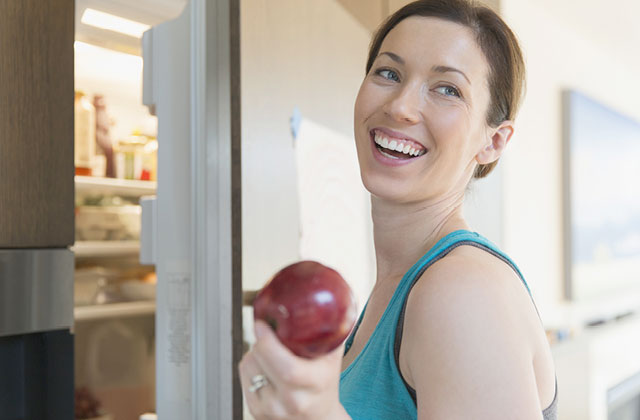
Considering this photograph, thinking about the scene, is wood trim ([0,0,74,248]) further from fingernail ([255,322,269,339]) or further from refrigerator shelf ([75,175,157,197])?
refrigerator shelf ([75,175,157,197])

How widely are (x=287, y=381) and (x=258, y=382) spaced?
3 centimetres

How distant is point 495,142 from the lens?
573 millimetres

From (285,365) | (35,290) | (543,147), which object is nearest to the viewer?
(285,365)

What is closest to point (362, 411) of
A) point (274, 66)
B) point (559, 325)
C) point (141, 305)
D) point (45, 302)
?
point (45, 302)

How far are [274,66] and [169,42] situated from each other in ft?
0.48

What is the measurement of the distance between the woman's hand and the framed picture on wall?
2.28m

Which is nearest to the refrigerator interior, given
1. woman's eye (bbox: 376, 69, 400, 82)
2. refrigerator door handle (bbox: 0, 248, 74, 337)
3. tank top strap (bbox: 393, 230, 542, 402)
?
refrigerator door handle (bbox: 0, 248, 74, 337)

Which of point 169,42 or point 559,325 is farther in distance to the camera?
point 559,325

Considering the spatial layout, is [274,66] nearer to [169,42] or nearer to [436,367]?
[169,42]

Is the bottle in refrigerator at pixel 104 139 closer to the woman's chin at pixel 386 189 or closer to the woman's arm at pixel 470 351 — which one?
the woman's chin at pixel 386 189

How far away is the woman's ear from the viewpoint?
1.84 feet

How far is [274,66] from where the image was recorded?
86cm

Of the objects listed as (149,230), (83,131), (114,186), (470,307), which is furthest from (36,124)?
(114,186)

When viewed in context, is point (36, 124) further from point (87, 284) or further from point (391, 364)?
point (87, 284)
